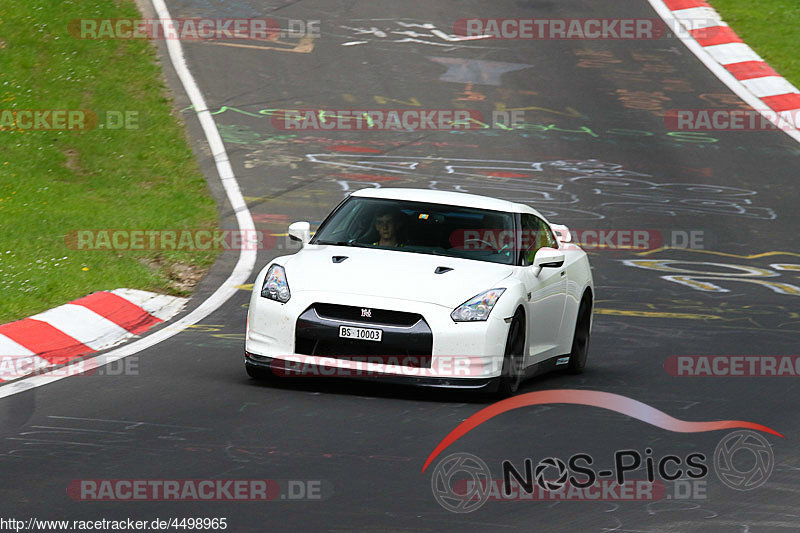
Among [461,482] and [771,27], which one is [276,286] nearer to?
[461,482]

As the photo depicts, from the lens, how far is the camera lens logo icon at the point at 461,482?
6.58m

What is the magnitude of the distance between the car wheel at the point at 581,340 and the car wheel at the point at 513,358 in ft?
4.64

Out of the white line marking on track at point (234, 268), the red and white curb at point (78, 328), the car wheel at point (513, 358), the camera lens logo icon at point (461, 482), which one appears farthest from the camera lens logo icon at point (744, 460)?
the red and white curb at point (78, 328)

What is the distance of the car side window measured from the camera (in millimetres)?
10297

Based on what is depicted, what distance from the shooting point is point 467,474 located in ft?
23.5

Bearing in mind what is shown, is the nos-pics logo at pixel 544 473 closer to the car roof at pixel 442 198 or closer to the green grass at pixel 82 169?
the car roof at pixel 442 198

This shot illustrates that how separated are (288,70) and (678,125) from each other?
7372 millimetres

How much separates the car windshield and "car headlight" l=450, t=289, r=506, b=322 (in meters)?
0.77

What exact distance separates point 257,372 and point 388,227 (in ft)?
5.30

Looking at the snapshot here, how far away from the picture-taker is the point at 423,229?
10.1m

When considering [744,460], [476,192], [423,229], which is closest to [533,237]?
[423,229]

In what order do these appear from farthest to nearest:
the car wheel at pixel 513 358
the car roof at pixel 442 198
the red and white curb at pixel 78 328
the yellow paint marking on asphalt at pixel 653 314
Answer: the yellow paint marking on asphalt at pixel 653 314, the car roof at pixel 442 198, the red and white curb at pixel 78 328, the car wheel at pixel 513 358

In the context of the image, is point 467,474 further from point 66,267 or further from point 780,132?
point 780,132

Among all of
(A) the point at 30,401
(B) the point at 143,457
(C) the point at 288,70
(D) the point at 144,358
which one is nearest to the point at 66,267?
(D) the point at 144,358
